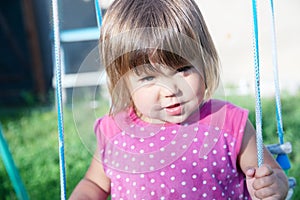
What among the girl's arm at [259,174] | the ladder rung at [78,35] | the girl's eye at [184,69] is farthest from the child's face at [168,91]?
the ladder rung at [78,35]

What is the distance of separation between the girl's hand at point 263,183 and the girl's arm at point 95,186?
36 cm

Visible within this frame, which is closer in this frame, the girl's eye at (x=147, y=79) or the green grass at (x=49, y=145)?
the girl's eye at (x=147, y=79)

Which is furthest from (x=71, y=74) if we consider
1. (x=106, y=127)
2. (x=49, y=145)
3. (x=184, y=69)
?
(x=184, y=69)

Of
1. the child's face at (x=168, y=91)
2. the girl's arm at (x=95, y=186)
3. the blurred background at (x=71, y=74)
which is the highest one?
the child's face at (x=168, y=91)

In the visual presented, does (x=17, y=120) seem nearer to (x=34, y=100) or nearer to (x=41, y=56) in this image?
(x=34, y=100)

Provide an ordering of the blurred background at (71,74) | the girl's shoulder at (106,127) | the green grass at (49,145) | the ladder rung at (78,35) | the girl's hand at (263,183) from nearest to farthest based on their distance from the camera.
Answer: the girl's hand at (263,183) < the girl's shoulder at (106,127) < the green grass at (49,145) < the blurred background at (71,74) < the ladder rung at (78,35)

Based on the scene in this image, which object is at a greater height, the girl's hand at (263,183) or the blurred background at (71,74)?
the girl's hand at (263,183)

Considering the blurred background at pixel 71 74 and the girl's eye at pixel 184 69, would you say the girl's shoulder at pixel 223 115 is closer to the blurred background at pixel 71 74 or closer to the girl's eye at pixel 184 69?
the girl's eye at pixel 184 69

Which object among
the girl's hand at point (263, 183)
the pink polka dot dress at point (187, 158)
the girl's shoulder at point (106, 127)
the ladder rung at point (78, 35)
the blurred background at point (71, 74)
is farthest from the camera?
the ladder rung at point (78, 35)

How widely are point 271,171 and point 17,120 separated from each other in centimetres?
321

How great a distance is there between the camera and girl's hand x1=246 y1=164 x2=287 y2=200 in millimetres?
1227

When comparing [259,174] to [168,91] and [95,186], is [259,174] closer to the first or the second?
[168,91]

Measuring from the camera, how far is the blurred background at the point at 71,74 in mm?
2951

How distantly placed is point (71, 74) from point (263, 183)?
377cm
